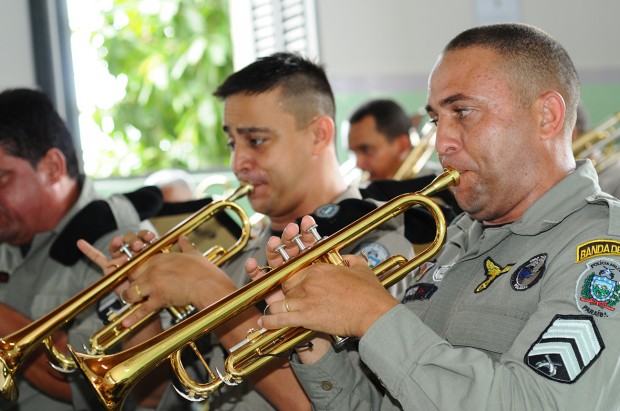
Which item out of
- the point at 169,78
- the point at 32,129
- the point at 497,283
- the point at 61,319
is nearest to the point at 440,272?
the point at 497,283

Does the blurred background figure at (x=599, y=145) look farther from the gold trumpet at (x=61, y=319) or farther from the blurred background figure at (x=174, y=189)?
the gold trumpet at (x=61, y=319)

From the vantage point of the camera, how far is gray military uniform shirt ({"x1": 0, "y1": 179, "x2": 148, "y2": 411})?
9.03 ft

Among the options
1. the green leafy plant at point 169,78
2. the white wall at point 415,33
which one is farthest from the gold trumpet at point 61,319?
the green leafy plant at point 169,78

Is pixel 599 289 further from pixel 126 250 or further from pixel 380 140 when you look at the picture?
pixel 380 140

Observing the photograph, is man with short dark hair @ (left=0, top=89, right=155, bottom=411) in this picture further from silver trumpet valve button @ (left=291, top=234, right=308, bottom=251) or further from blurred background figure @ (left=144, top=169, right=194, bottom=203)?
silver trumpet valve button @ (left=291, top=234, right=308, bottom=251)

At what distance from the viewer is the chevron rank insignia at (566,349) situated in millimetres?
1457

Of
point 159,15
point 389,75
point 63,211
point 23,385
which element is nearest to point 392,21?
point 389,75

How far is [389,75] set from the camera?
20.0ft

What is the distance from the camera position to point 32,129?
3154 millimetres

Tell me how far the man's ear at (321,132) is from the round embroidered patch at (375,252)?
553 mm

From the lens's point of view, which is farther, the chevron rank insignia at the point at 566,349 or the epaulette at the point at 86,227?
the epaulette at the point at 86,227

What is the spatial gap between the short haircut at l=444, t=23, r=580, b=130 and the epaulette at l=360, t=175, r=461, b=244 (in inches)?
25.2

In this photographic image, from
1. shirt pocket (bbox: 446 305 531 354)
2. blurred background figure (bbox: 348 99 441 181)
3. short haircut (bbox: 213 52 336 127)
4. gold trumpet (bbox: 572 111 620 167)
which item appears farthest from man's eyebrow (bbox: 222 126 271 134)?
blurred background figure (bbox: 348 99 441 181)

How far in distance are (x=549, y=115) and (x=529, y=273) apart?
384mm
